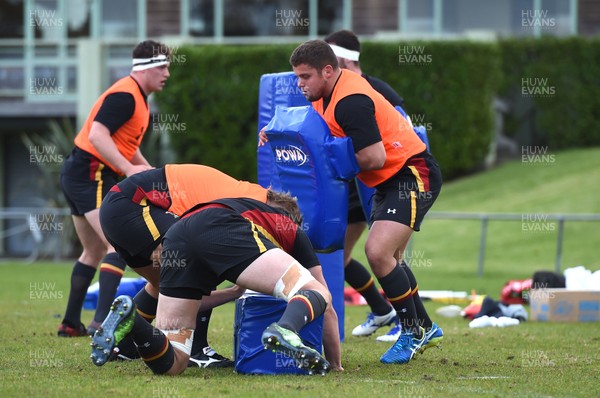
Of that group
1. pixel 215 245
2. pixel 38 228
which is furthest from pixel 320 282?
pixel 38 228

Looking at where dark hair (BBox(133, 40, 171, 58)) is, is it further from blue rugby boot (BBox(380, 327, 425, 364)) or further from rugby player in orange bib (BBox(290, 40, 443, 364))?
blue rugby boot (BBox(380, 327, 425, 364))

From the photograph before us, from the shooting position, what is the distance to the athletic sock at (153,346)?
6035 mm

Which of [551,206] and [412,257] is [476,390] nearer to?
[412,257]

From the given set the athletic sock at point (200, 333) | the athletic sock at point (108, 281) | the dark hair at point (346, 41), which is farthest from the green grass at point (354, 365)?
the dark hair at point (346, 41)

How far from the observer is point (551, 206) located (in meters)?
20.5

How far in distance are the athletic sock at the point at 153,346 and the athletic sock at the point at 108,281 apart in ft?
7.03

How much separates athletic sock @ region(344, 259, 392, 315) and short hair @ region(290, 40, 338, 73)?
2274mm

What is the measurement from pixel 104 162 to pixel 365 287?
2323mm

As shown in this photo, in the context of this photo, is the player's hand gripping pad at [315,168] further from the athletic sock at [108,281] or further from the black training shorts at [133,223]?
the athletic sock at [108,281]

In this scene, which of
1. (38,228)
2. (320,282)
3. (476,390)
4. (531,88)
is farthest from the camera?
(531,88)

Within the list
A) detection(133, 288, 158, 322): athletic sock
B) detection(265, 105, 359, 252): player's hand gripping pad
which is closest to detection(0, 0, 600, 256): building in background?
detection(265, 105, 359, 252): player's hand gripping pad

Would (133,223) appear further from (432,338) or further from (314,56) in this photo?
(432,338)

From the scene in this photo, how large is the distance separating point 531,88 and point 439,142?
3.26 m

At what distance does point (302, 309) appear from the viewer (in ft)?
19.6
